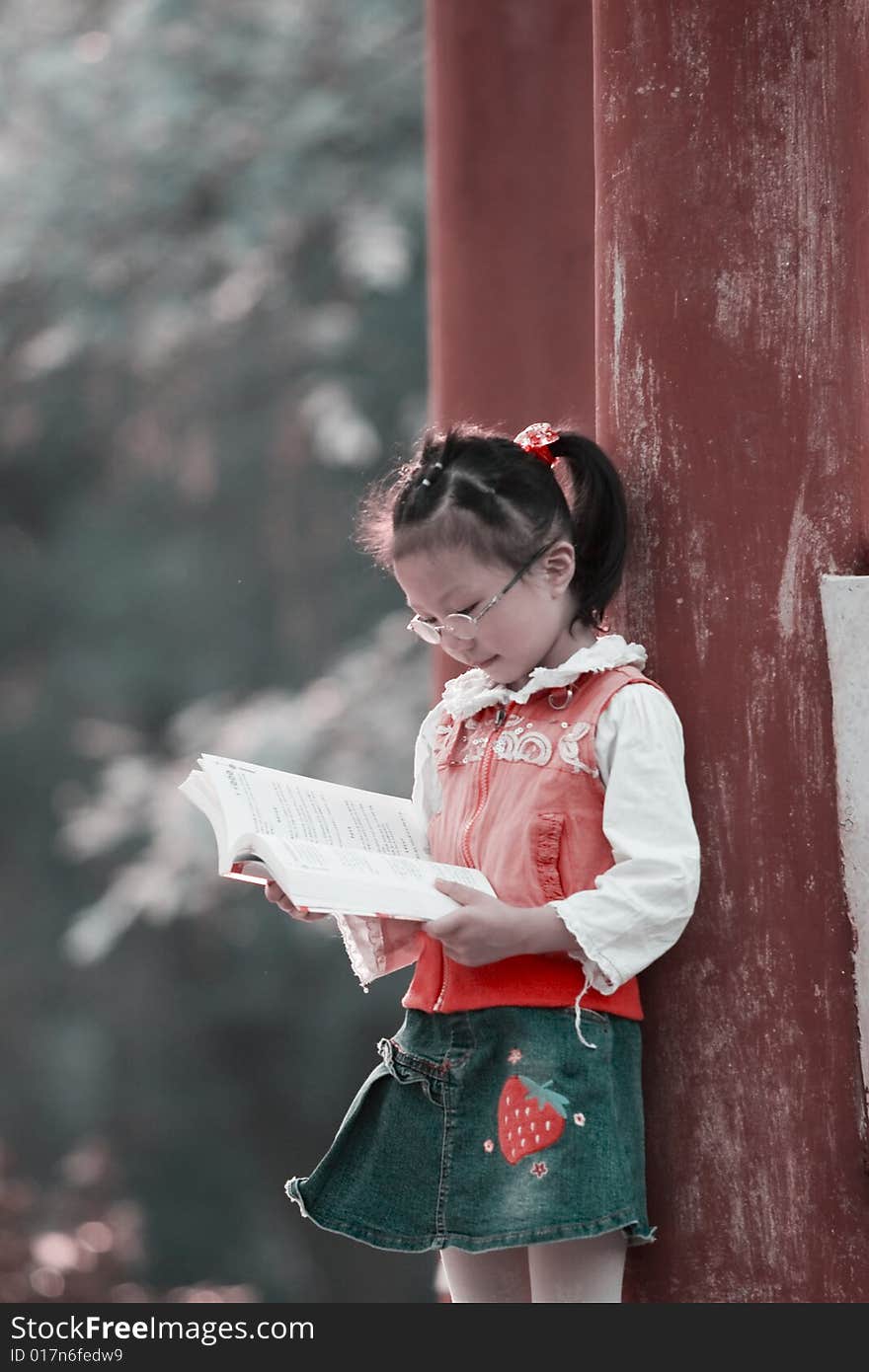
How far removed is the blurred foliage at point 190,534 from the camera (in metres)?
5.87

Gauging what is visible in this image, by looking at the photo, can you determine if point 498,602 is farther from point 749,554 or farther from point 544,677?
point 749,554

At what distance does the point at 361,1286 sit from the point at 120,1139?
0.98m

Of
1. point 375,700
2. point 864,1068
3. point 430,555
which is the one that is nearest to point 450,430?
point 430,555

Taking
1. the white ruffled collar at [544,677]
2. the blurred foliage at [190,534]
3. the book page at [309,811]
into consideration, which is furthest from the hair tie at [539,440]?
the blurred foliage at [190,534]

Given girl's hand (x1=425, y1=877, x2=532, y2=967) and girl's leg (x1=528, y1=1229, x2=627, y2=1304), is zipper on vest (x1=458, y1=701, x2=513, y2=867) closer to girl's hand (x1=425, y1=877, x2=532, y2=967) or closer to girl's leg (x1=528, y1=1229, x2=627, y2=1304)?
girl's hand (x1=425, y1=877, x2=532, y2=967)

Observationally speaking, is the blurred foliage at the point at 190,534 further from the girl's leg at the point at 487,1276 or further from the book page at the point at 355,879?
the book page at the point at 355,879

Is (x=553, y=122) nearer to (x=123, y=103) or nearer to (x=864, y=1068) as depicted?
(x=864, y=1068)

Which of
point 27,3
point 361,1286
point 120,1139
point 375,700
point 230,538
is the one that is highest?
point 27,3

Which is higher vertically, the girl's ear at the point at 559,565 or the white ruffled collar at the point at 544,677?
the girl's ear at the point at 559,565

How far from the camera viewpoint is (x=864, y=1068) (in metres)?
1.75

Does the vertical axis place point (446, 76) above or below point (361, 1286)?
above

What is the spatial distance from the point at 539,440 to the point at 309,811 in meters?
0.50

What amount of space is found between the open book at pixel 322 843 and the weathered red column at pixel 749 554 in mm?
316

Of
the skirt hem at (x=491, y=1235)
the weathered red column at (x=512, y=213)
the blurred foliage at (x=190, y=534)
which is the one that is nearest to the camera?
the skirt hem at (x=491, y=1235)
